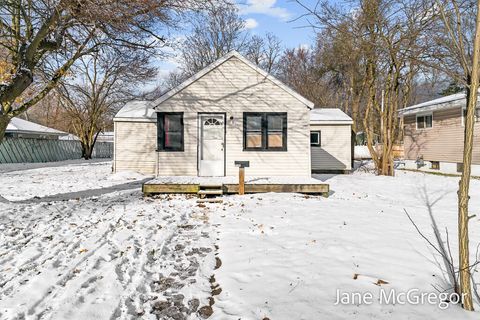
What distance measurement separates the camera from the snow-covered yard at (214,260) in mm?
3137

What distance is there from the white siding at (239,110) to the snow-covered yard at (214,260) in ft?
10.8

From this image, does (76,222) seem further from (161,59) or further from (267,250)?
(161,59)

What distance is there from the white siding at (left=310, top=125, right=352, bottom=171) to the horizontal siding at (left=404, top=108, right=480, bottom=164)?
5.29m

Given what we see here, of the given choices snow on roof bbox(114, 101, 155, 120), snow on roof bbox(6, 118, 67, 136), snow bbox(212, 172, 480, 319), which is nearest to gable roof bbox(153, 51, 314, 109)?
snow on roof bbox(114, 101, 155, 120)

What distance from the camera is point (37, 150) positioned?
27.8 metres

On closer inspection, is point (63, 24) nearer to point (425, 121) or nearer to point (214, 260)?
point (214, 260)

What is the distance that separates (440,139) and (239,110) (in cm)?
1314

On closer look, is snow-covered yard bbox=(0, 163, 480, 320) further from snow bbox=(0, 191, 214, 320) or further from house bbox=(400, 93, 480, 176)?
house bbox=(400, 93, 480, 176)

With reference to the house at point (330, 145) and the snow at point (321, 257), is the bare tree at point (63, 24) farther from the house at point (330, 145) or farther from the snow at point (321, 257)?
the house at point (330, 145)

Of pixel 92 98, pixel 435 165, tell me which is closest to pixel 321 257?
pixel 435 165

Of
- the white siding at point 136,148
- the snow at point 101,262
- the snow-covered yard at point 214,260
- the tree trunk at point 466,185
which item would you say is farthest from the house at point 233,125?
the tree trunk at point 466,185

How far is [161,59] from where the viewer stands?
1038 cm

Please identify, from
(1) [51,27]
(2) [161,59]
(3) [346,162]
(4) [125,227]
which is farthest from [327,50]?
(4) [125,227]

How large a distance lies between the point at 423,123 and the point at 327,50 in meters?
8.05
